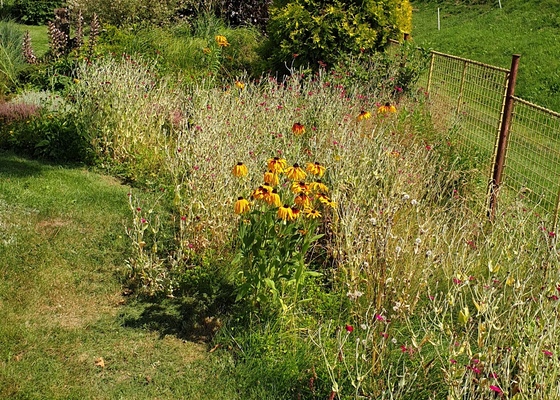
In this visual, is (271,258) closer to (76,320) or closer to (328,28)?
(76,320)

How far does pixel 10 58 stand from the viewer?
371 inches

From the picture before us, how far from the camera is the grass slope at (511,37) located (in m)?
12.9

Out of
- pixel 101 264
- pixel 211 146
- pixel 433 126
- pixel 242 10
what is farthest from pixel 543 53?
pixel 101 264

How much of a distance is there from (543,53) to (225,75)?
745 cm

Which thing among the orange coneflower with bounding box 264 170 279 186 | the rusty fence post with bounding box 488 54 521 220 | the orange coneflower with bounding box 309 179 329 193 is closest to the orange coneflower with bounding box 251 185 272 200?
the orange coneflower with bounding box 264 170 279 186

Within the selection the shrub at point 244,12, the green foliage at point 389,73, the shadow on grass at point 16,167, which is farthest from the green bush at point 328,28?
the shrub at point 244,12

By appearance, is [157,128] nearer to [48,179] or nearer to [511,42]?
[48,179]

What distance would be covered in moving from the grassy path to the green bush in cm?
440

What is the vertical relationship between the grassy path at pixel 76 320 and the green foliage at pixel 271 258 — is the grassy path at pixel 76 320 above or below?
below

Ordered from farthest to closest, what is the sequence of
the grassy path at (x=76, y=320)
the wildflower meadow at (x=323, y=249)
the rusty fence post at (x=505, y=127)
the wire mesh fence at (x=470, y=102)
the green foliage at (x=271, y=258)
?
the wire mesh fence at (x=470, y=102) < the rusty fence post at (x=505, y=127) < the green foliage at (x=271, y=258) < the grassy path at (x=76, y=320) < the wildflower meadow at (x=323, y=249)

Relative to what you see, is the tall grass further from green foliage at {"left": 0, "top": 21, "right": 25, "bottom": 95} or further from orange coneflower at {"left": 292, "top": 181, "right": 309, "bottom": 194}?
green foliage at {"left": 0, "top": 21, "right": 25, "bottom": 95}

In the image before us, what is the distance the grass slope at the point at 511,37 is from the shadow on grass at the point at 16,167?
25.3ft

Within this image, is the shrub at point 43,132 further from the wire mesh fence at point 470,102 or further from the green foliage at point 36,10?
the green foliage at point 36,10

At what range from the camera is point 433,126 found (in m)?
7.02
